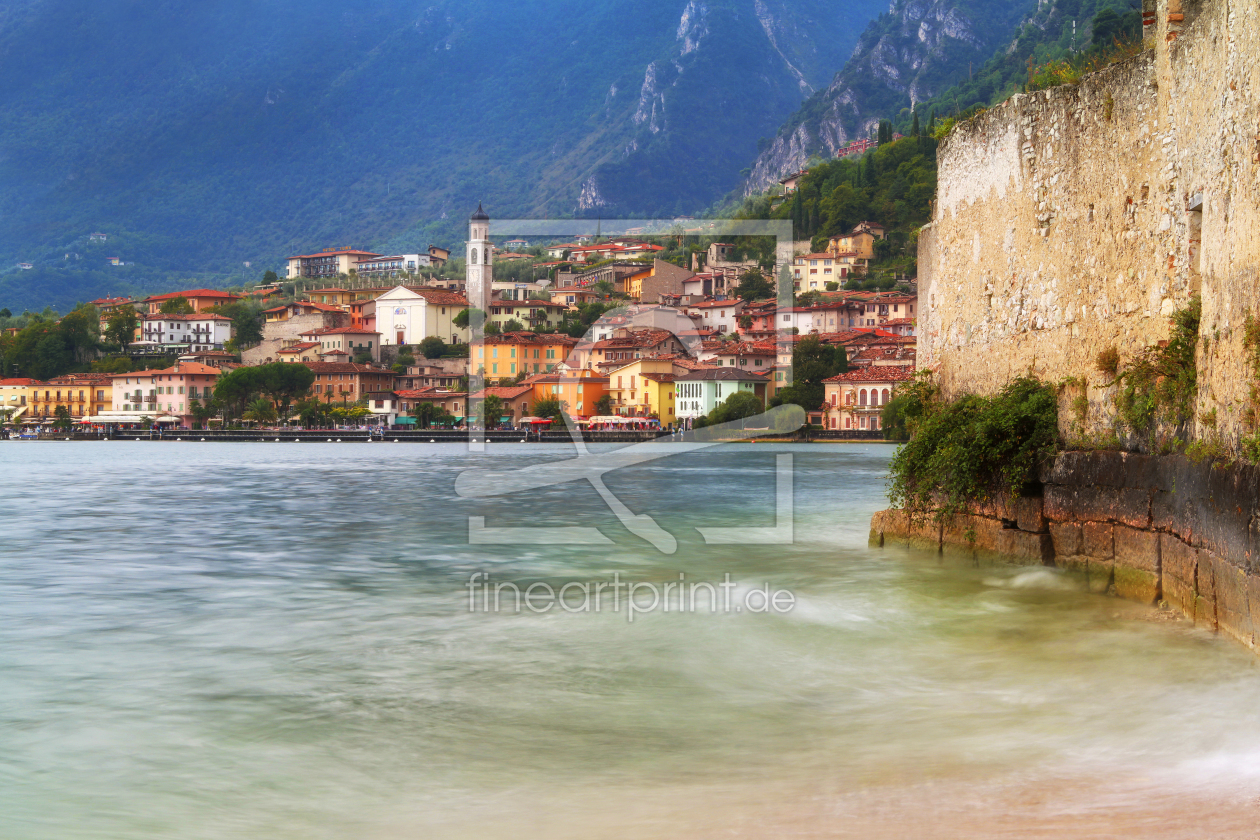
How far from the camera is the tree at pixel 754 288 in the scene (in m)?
94.8

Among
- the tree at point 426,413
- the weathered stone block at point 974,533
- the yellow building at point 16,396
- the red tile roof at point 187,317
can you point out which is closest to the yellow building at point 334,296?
the red tile roof at point 187,317

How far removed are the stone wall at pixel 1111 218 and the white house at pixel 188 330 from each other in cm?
12219

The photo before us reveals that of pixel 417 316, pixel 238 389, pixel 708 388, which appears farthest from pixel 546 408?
pixel 417 316

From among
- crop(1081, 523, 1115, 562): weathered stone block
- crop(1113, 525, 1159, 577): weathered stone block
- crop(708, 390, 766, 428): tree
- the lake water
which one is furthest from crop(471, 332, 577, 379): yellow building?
crop(1113, 525, 1159, 577): weathered stone block

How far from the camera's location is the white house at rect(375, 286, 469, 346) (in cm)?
11238

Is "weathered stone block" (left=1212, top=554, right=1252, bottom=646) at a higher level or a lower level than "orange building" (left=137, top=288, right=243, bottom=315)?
lower

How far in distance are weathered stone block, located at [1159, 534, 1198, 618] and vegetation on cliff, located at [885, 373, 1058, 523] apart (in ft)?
5.47

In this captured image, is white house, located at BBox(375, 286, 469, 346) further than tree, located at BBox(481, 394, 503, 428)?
Yes

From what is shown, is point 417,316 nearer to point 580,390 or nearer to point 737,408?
point 580,390

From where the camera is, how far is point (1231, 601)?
5934mm

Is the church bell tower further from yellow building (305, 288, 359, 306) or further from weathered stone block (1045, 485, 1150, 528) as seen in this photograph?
weathered stone block (1045, 485, 1150, 528)

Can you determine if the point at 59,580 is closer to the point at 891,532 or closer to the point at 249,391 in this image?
the point at 891,532

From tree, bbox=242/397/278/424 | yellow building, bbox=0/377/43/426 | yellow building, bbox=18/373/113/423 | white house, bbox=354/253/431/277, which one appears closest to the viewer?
tree, bbox=242/397/278/424

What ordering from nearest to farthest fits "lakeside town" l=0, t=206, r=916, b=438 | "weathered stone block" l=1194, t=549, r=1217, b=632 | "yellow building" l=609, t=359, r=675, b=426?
"weathered stone block" l=1194, t=549, r=1217, b=632 → "yellow building" l=609, t=359, r=675, b=426 → "lakeside town" l=0, t=206, r=916, b=438
